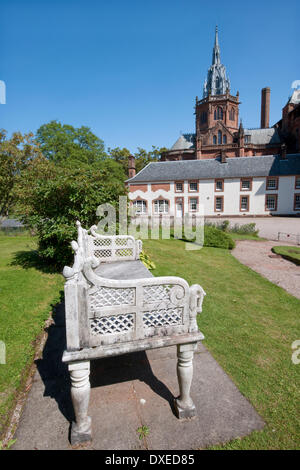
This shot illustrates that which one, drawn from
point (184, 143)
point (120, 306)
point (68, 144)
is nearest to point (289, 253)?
point (120, 306)

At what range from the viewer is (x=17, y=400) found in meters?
3.50

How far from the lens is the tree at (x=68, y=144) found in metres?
37.5

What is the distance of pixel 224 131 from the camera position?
48.8 metres

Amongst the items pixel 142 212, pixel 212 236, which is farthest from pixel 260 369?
Result: pixel 142 212

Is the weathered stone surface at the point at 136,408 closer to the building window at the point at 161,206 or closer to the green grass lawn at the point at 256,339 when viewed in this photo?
the green grass lawn at the point at 256,339

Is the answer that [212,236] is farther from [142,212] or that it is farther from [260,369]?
[142,212]

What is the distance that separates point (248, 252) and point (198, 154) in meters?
37.0

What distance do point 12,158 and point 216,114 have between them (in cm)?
4729

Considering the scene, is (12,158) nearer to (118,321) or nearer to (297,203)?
(118,321)

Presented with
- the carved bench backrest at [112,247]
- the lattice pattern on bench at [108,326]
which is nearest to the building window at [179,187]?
the carved bench backrest at [112,247]

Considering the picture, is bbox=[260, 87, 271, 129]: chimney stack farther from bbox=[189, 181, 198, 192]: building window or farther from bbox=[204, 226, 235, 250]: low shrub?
bbox=[204, 226, 235, 250]: low shrub

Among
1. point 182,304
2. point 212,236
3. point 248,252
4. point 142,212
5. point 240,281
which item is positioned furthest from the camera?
point 142,212

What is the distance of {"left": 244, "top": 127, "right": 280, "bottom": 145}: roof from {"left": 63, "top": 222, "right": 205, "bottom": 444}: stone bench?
184ft

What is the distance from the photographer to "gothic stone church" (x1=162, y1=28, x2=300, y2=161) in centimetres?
4700
